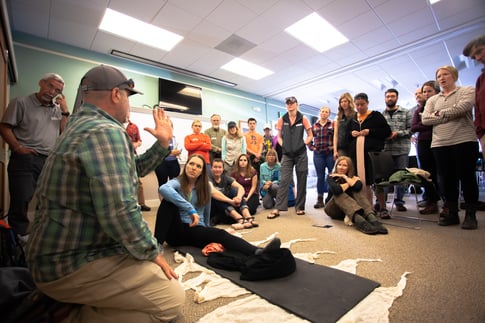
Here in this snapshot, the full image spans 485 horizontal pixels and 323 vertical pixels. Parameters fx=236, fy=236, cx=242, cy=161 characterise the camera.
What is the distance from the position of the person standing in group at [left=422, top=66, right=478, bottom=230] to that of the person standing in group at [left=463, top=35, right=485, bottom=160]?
339 millimetres

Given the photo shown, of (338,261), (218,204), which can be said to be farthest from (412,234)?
(218,204)

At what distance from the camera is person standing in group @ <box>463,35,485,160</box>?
5.14ft

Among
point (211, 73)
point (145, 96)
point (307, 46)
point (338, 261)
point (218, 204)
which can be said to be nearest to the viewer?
point (338, 261)

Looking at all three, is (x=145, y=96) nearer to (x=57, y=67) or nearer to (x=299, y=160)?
(x=57, y=67)

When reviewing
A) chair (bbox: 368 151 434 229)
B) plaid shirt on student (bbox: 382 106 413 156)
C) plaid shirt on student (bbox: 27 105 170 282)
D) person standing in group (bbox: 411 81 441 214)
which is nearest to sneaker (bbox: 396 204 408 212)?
person standing in group (bbox: 411 81 441 214)

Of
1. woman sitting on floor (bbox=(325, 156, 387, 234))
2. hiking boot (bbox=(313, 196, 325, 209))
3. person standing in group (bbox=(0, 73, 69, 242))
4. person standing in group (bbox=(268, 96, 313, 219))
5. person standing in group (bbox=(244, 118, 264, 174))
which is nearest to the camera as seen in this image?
person standing in group (bbox=(0, 73, 69, 242))

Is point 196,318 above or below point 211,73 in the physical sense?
below

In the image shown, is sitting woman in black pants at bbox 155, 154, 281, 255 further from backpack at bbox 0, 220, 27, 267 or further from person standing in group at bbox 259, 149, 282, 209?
person standing in group at bbox 259, 149, 282, 209

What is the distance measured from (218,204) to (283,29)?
9.71ft

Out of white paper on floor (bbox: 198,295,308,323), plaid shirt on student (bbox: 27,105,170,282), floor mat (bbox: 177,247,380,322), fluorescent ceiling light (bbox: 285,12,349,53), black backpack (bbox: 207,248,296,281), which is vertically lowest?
white paper on floor (bbox: 198,295,308,323)

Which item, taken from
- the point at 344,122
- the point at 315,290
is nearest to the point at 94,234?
the point at 315,290

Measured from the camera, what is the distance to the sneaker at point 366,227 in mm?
2066

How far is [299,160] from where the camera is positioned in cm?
309

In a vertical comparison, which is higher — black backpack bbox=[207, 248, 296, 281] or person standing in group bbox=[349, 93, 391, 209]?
person standing in group bbox=[349, 93, 391, 209]
